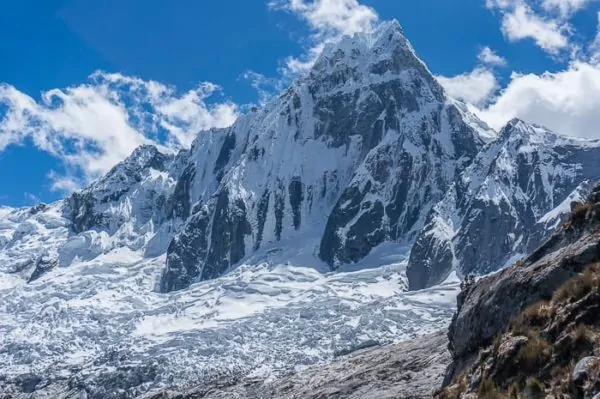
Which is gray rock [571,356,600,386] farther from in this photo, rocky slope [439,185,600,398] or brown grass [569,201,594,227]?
brown grass [569,201,594,227]

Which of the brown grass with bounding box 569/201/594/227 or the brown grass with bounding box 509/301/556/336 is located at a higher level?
the brown grass with bounding box 569/201/594/227

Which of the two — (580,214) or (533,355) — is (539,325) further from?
(580,214)

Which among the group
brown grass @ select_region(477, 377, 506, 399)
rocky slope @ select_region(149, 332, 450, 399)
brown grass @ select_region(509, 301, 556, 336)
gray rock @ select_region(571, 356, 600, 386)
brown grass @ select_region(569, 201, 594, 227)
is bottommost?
rocky slope @ select_region(149, 332, 450, 399)

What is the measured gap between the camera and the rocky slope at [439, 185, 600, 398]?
62.8ft

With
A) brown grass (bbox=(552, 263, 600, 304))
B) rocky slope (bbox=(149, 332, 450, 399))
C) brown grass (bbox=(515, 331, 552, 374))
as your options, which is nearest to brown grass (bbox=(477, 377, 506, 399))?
brown grass (bbox=(515, 331, 552, 374))

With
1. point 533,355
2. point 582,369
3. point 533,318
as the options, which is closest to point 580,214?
point 533,318

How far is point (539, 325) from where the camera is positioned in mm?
21844

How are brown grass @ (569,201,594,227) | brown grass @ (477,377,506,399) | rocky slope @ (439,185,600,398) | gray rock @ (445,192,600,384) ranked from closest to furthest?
rocky slope @ (439,185,600,398) < brown grass @ (477,377,506,399) < gray rock @ (445,192,600,384) < brown grass @ (569,201,594,227)

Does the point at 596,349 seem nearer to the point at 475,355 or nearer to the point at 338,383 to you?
the point at 475,355

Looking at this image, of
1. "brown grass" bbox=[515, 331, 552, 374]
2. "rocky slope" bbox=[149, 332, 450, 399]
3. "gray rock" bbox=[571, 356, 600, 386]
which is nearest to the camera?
"gray rock" bbox=[571, 356, 600, 386]

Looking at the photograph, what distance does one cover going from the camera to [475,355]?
1059 inches

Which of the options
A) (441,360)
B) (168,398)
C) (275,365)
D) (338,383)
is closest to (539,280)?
(441,360)

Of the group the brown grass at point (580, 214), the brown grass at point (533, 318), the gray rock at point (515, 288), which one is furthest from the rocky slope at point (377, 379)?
the brown grass at point (533, 318)

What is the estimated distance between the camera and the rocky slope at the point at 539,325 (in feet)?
62.8
